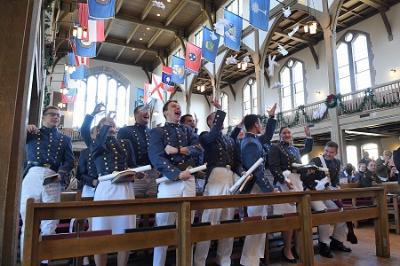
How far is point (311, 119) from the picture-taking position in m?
12.6

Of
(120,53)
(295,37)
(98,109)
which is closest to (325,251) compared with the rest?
(98,109)

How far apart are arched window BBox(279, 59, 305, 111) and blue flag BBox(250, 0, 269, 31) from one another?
8.16 m

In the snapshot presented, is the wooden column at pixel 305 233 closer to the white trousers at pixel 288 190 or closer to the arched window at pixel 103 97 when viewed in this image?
the white trousers at pixel 288 190

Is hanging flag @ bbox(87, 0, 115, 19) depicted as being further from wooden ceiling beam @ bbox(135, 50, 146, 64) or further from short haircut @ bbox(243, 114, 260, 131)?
wooden ceiling beam @ bbox(135, 50, 146, 64)

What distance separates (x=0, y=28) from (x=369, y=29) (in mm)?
14320

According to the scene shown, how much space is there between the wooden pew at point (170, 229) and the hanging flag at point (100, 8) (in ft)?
20.3

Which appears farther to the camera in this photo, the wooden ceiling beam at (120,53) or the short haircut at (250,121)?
the wooden ceiling beam at (120,53)

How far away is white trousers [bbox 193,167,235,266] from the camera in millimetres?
2635

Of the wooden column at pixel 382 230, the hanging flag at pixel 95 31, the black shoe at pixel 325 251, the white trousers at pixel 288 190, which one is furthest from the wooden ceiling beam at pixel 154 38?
the black shoe at pixel 325 251

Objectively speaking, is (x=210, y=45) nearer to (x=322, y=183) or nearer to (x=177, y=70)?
(x=177, y=70)

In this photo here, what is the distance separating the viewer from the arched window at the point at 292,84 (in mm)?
15883

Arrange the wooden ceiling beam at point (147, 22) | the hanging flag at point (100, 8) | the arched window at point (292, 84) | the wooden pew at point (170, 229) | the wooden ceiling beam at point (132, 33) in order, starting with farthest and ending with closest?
the wooden ceiling beam at point (132, 33) → the arched window at point (292, 84) → the wooden ceiling beam at point (147, 22) → the hanging flag at point (100, 8) → the wooden pew at point (170, 229)

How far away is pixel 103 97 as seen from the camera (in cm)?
1923

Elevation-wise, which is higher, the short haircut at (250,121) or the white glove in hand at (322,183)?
the short haircut at (250,121)
